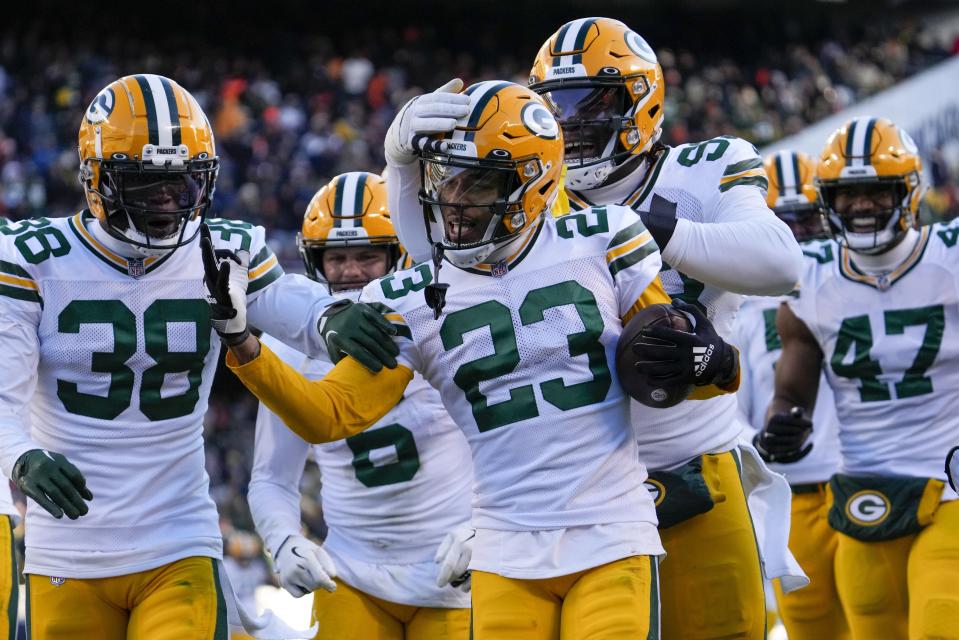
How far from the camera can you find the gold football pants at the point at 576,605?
140 inches

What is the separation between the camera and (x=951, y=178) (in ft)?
66.3

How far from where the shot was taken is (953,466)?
4965 millimetres

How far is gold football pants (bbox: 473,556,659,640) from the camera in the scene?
3.57 metres

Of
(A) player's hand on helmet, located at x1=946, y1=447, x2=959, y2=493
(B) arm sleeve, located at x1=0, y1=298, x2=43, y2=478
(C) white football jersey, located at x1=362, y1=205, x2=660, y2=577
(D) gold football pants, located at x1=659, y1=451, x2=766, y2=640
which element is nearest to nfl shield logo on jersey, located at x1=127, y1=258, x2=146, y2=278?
(B) arm sleeve, located at x1=0, y1=298, x2=43, y2=478

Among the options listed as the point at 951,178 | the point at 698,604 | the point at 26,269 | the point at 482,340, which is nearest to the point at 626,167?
the point at 482,340

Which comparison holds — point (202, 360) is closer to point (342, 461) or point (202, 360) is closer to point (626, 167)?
point (342, 461)

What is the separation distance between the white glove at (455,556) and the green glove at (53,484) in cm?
123

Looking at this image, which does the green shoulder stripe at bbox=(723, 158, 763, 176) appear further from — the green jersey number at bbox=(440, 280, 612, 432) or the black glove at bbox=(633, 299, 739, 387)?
the green jersey number at bbox=(440, 280, 612, 432)

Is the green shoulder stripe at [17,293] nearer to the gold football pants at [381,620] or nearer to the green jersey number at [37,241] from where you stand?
the green jersey number at [37,241]

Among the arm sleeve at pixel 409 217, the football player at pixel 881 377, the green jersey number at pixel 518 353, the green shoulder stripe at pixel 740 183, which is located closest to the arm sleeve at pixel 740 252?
the green shoulder stripe at pixel 740 183

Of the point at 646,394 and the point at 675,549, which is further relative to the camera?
the point at 675,549

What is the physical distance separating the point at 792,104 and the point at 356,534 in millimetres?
16992

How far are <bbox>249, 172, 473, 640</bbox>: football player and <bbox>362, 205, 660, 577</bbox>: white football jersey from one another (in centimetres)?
94

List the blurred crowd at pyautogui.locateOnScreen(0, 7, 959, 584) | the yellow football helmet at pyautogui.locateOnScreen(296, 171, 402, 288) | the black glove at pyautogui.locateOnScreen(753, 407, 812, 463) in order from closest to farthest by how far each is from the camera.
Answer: the black glove at pyautogui.locateOnScreen(753, 407, 812, 463)
the yellow football helmet at pyautogui.locateOnScreen(296, 171, 402, 288)
the blurred crowd at pyautogui.locateOnScreen(0, 7, 959, 584)
